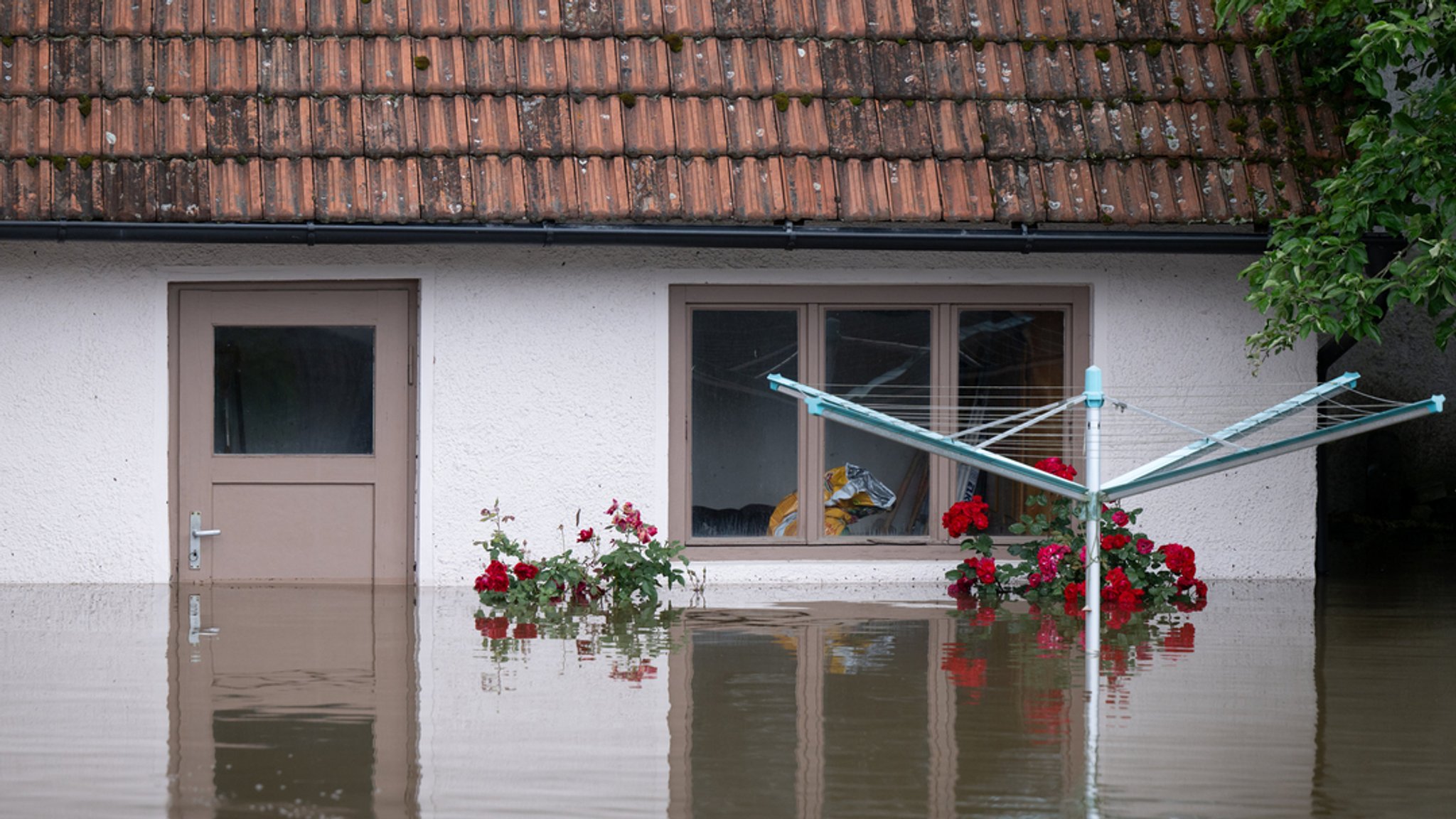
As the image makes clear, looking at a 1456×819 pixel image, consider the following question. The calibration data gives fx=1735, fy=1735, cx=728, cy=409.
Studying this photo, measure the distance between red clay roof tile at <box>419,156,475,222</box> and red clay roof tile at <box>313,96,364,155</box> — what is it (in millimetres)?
364

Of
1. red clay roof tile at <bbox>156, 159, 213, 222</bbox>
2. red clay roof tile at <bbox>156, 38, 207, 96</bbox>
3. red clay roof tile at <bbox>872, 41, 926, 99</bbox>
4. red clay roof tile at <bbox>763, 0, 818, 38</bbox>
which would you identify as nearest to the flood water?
red clay roof tile at <bbox>156, 159, 213, 222</bbox>

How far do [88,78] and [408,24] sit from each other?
1.64 meters

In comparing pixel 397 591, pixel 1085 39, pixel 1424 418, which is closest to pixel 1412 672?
pixel 1085 39

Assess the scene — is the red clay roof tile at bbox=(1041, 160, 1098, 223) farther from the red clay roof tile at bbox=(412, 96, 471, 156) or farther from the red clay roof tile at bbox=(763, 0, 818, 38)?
the red clay roof tile at bbox=(412, 96, 471, 156)

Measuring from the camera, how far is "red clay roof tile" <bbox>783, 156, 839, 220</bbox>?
8680mm

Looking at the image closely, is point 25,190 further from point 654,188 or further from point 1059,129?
point 1059,129

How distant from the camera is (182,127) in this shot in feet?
28.7

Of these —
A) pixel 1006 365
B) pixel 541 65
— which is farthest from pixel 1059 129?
pixel 541 65

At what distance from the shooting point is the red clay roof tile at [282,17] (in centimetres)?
905

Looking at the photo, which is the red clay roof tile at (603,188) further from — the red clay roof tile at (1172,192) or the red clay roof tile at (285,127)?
the red clay roof tile at (1172,192)

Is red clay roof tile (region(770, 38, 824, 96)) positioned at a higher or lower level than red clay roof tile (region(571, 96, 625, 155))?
higher

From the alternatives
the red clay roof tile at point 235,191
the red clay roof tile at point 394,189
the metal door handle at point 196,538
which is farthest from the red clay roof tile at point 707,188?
the metal door handle at point 196,538

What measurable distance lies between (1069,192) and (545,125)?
2684mm

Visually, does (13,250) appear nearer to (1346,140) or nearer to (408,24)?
(408,24)
